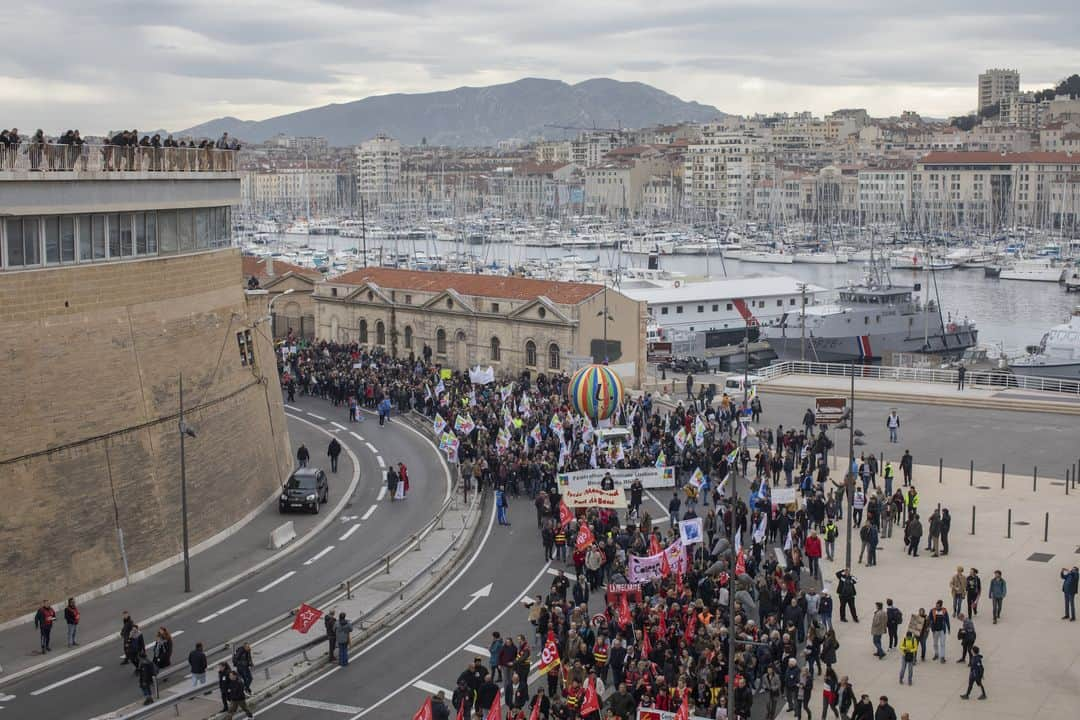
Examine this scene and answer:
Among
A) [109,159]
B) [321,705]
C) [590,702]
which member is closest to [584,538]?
[321,705]

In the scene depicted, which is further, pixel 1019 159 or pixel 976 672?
pixel 1019 159

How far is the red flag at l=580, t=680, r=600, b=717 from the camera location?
2000 cm

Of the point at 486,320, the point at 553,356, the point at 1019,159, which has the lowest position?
the point at 553,356

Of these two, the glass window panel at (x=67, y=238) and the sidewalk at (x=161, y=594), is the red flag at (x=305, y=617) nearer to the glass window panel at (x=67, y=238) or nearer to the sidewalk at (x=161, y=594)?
the sidewalk at (x=161, y=594)

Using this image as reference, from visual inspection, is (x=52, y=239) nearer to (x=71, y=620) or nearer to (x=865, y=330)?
(x=71, y=620)

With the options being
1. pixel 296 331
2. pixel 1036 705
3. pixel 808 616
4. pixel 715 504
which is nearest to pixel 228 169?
pixel 715 504

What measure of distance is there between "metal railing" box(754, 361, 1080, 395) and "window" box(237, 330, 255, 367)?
2398 centimetres

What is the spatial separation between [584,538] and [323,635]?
5.66 meters

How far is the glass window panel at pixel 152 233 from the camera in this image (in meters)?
31.2

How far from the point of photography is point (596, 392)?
40781mm

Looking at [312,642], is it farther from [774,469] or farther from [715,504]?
[774,469]

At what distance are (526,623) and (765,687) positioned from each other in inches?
219

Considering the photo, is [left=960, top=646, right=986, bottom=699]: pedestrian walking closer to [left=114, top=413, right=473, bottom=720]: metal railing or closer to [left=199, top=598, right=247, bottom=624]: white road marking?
[left=114, top=413, right=473, bottom=720]: metal railing

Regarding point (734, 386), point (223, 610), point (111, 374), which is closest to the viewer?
→ point (223, 610)
